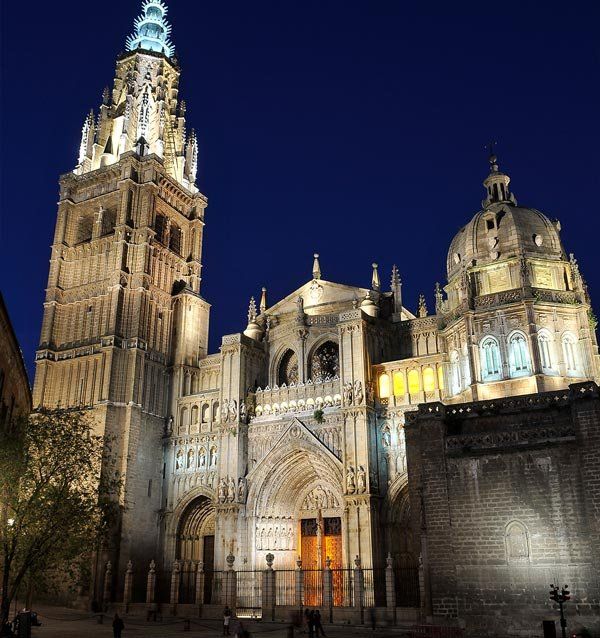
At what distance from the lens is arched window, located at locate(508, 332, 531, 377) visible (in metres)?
34.3

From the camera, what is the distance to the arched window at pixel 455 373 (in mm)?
36531

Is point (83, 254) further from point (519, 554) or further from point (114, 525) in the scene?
point (519, 554)

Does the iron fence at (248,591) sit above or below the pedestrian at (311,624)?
above

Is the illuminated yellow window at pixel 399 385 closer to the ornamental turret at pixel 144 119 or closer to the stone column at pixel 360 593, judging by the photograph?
the stone column at pixel 360 593

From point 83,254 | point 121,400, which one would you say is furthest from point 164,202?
point 121,400

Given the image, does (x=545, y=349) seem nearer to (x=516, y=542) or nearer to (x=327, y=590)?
(x=516, y=542)

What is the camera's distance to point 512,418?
78.2ft

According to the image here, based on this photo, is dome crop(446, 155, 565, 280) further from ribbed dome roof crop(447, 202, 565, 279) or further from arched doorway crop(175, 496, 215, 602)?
arched doorway crop(175, 496, 215, 602)

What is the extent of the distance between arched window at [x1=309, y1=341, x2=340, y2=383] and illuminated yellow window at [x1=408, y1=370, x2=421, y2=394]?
239 inches

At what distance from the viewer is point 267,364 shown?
1806 inches

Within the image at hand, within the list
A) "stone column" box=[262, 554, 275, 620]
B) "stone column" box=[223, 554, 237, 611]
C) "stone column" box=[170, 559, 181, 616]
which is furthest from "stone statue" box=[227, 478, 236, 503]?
"stone column" box=[262, 554, 275, 620]

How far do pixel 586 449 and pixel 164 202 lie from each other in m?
38.3

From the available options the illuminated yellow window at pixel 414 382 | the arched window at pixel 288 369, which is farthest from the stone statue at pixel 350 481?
the arched window at pixel 288 369

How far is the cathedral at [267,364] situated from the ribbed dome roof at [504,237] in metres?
0.10
